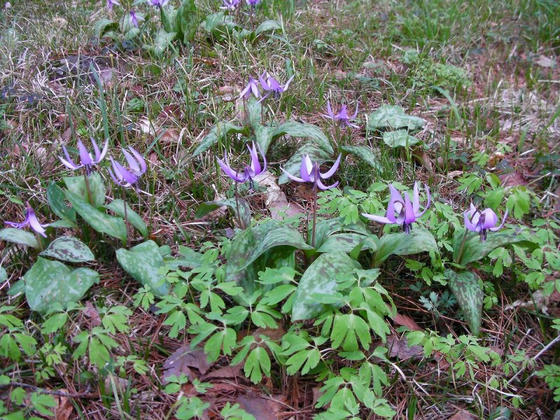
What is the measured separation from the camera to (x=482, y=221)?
1.89m

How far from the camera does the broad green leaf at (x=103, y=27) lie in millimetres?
3500

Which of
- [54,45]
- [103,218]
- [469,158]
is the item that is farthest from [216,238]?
[54,45]

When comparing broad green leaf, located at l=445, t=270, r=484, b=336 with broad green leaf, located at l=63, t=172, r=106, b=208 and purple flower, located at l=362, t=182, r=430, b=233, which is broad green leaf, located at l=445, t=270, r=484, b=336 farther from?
broad green leaf, located at l=63, t=172, r=106, b=208

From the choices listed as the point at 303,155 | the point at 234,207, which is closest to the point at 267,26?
the point at 303,155

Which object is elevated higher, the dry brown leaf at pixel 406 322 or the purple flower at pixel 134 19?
the purple flower at pixel 134 19

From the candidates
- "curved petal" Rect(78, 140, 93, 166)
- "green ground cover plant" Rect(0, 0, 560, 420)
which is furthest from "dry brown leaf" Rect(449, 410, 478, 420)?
"curved petal" Rect(78, 140, 93, 166)

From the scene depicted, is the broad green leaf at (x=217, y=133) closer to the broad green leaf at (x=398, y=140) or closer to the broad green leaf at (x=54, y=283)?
the broad green leaf at (x=398, y=140)

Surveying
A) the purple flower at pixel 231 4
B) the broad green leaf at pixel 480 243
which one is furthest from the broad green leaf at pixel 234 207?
the purple flower at pixel 231 4

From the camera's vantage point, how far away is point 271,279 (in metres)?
1.75

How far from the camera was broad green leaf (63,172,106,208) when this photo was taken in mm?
2244

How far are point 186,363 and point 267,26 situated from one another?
8.20 feet

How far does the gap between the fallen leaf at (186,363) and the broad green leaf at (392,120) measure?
5.48 feet

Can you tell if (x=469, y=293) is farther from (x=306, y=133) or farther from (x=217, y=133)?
(x=217, y=133)

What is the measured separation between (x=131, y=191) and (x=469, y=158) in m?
1.77
